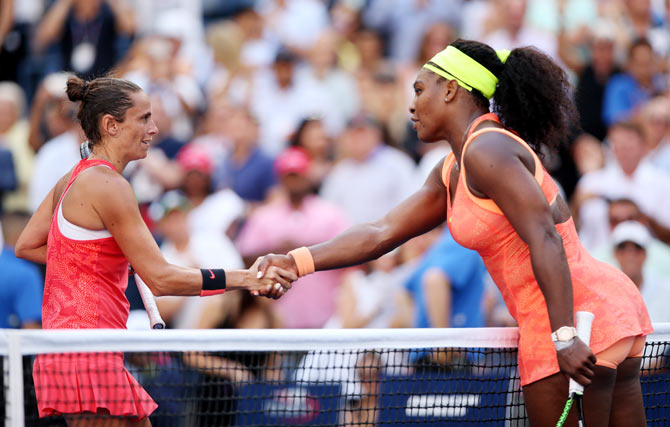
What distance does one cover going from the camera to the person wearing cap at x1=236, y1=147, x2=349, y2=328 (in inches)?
334

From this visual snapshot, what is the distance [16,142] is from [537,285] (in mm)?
7295

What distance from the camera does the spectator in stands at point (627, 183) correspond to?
893cm

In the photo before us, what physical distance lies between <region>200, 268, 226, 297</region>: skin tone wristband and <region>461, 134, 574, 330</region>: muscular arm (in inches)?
51.6

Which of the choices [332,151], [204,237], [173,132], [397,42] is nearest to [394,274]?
[204,237]

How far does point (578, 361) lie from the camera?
12.8ft

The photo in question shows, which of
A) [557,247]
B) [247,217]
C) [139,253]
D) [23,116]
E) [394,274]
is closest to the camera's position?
[557,247]

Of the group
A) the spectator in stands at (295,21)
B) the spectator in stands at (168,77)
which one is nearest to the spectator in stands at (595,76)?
the spectator in stands at (295,21)

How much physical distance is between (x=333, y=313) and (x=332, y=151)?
2.41 m

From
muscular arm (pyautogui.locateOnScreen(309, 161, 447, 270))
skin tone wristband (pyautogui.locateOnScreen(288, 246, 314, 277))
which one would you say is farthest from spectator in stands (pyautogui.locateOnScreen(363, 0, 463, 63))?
skin tone wristband (pyautogui.locateOnScreen(288, 246, 314, 277))

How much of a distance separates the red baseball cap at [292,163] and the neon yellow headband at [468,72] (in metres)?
4.60

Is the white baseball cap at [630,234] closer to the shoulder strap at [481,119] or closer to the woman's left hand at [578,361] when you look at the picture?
the shoulder strap at [481,119]

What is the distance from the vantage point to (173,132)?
1060 centimetres

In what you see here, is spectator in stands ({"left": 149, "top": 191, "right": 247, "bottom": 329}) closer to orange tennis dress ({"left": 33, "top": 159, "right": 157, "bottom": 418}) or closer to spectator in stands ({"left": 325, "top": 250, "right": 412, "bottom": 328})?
spectator in stands ({"left": 325, "top": 250, "right": 412, "bottom": 328})

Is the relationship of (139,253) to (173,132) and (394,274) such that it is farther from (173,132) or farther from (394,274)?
(173,132)
